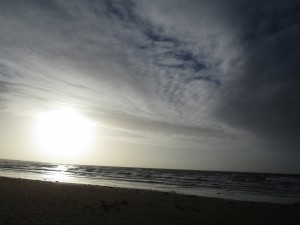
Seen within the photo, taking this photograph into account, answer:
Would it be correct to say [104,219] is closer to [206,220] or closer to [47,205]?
[47,205]

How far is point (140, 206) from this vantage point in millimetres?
14719

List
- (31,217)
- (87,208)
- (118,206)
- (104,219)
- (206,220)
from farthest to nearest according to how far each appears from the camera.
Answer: (118,206)
(87,208)
(206,220)
(104,219)
(31,217)

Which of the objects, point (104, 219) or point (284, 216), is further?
point (284, 216)

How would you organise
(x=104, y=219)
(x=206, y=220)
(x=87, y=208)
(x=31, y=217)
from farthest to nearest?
(x=87, y=208) → (x=206, y=220) → (x=104, y=219) → (x=31, y=217)

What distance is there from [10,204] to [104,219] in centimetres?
516

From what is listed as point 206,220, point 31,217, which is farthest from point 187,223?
point 31,217

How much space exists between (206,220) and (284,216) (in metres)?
5.91

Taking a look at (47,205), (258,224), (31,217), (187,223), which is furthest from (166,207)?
(31,217)

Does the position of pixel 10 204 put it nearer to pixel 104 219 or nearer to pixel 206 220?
pixel 104 219

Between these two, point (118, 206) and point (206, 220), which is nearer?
point (206, 220)

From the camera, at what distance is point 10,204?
12.2m

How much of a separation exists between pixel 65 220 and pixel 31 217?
1350 mm

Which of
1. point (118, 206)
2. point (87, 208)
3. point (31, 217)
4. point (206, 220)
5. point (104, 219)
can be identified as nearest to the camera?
point (31, 217)

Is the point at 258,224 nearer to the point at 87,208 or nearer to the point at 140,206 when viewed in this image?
the point at 140,206
